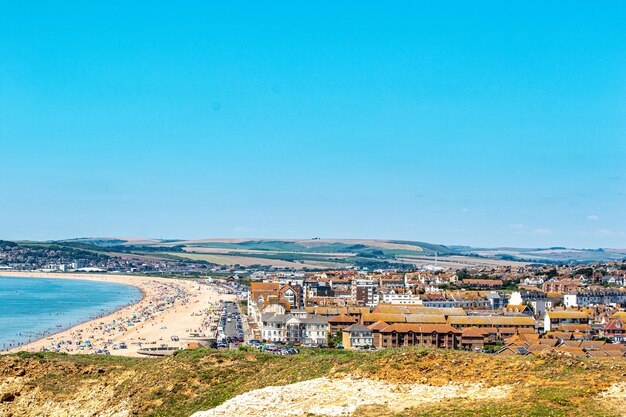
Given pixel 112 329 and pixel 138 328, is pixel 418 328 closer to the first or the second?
pixel 138 328

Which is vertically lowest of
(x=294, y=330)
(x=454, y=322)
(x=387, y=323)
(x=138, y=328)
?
(x=138, y=328)

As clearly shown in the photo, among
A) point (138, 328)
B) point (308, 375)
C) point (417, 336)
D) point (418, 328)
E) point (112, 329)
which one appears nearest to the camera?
point (308, 375)

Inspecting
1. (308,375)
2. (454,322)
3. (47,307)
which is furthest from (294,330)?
(47,307)

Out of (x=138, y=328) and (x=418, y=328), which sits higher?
(x=418, y=328)

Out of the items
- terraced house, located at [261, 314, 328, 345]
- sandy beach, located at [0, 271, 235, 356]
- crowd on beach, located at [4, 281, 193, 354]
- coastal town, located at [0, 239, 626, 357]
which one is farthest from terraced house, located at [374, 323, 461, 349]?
crowd on beach, located at [4, 281, 193, 354]

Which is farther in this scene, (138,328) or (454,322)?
(138,328)

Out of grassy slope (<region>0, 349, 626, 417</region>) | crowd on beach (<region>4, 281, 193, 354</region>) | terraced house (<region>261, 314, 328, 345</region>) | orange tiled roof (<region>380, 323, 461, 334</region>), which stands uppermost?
grassy slope (<region>0, 349, 626, 417</region>)

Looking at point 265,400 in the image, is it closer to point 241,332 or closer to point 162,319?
point 241,332

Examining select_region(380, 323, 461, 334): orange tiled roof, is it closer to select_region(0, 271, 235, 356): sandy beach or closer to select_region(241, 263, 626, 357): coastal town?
select_region(241, 263, 626, 357): coastal town
